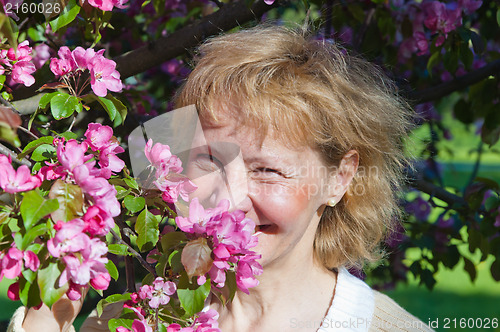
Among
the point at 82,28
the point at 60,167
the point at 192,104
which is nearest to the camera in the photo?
the point at 60,167

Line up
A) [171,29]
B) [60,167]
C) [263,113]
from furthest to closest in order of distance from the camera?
[171,29]
[263,113]
[60,167]

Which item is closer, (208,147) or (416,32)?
(208,147)

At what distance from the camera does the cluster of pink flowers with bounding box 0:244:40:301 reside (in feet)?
3.14

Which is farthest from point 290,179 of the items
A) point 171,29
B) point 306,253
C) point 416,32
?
point 171,29

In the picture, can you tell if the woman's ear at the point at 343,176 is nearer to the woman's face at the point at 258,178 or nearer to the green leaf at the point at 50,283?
the woman's face at the point at 258,178

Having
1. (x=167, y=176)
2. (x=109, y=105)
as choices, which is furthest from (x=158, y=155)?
(x=109, y=105)

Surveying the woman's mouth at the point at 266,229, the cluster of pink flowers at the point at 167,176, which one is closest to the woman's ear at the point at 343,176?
the woman's mouth at the point at 266,229

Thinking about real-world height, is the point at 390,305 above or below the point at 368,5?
below

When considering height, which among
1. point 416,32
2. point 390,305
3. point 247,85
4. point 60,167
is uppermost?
point 60,167

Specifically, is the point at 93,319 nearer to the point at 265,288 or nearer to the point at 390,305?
the point at 265,288

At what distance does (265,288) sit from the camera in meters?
1.76

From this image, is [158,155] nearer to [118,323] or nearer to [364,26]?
[118,323]

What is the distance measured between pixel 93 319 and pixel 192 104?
68 centimetres

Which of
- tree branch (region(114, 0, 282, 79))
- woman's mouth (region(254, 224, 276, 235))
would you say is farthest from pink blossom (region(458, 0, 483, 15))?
woman's mouth (region(254, 224, 276, 235))
